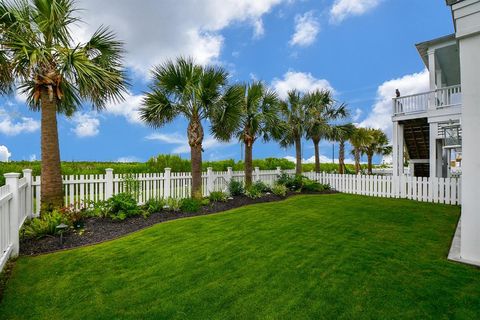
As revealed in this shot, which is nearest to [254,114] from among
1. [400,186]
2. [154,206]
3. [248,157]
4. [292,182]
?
[248,157]

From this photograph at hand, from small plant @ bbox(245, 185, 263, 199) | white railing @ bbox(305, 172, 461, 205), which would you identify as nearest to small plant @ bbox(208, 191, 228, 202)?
small plant @ bbox(245, 185, 263, 199)

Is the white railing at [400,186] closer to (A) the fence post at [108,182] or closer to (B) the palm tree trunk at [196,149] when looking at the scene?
(B) the palm tree trunk at [196,149]

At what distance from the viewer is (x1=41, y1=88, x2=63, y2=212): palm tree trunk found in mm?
6289

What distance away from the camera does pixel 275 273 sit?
348cm

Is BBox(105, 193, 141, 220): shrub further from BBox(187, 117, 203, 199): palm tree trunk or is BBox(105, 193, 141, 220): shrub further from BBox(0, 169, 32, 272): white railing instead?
BBox(0, 169, 32, 272): white railing

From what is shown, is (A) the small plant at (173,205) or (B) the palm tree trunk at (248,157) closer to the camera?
(A) the small plant at (173,205)

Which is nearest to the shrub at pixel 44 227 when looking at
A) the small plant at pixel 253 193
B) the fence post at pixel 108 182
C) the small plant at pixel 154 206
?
the small plant at pixel 154 206

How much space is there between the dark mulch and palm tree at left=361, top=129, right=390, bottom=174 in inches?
799

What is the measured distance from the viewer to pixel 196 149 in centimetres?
877

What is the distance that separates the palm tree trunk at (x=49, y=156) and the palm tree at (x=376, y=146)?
23834mm

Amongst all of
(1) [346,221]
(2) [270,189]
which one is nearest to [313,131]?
(2) [270,189]

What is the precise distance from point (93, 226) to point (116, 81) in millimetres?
3670

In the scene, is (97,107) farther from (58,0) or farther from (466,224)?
(466,224)

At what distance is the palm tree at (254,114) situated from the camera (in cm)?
1061
